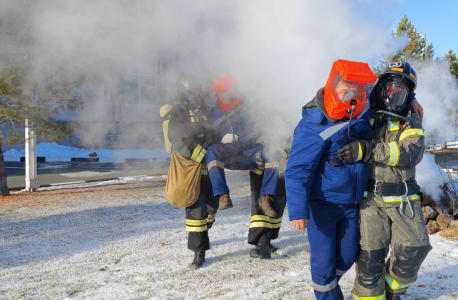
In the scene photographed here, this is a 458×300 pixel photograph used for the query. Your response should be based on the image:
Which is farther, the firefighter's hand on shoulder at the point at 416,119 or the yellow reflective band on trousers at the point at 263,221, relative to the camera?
the yellow reflective band on trousers at the point at 263,221

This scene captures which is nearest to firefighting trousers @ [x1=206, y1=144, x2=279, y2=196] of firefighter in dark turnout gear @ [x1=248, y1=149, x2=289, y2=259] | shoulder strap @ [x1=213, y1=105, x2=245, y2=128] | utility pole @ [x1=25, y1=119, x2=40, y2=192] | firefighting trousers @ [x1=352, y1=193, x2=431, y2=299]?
firefighter in dark turnout gear @ [x1=248, y1=149, x2=289, y2=259]

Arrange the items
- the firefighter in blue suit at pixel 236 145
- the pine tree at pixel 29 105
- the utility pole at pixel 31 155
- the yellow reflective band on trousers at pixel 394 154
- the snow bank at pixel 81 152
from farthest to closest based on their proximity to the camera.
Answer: the snow bank at pixel 81 152
the utility pole at pixel 31 155
the pine tree at pixel 29 105
the firefighter in blue suit at pixel 236 145
the yellow reflective band on trousers at pixel 394 154

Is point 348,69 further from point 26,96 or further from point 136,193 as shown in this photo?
point 26,96

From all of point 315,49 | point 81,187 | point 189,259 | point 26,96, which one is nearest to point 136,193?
point 81,187

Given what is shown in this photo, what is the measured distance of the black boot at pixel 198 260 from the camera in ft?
13.6

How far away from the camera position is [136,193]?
9.21 metres

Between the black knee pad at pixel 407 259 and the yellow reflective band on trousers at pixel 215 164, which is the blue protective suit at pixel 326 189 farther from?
the yellow reflective band on trousers at pixel 215 164

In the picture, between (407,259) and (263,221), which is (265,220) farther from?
(407,259)

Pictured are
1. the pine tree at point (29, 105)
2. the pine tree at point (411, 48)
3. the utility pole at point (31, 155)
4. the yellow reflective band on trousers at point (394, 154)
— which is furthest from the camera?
the utility pole at point (31, 155)

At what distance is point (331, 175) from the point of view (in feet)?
9.03

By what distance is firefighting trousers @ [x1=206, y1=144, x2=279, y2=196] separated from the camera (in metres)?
4.10

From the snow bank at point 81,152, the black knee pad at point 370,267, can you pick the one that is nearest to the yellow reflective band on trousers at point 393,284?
the black knee pad at point 370,267

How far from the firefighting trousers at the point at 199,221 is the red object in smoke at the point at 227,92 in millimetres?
858

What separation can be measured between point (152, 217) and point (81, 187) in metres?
5.01
